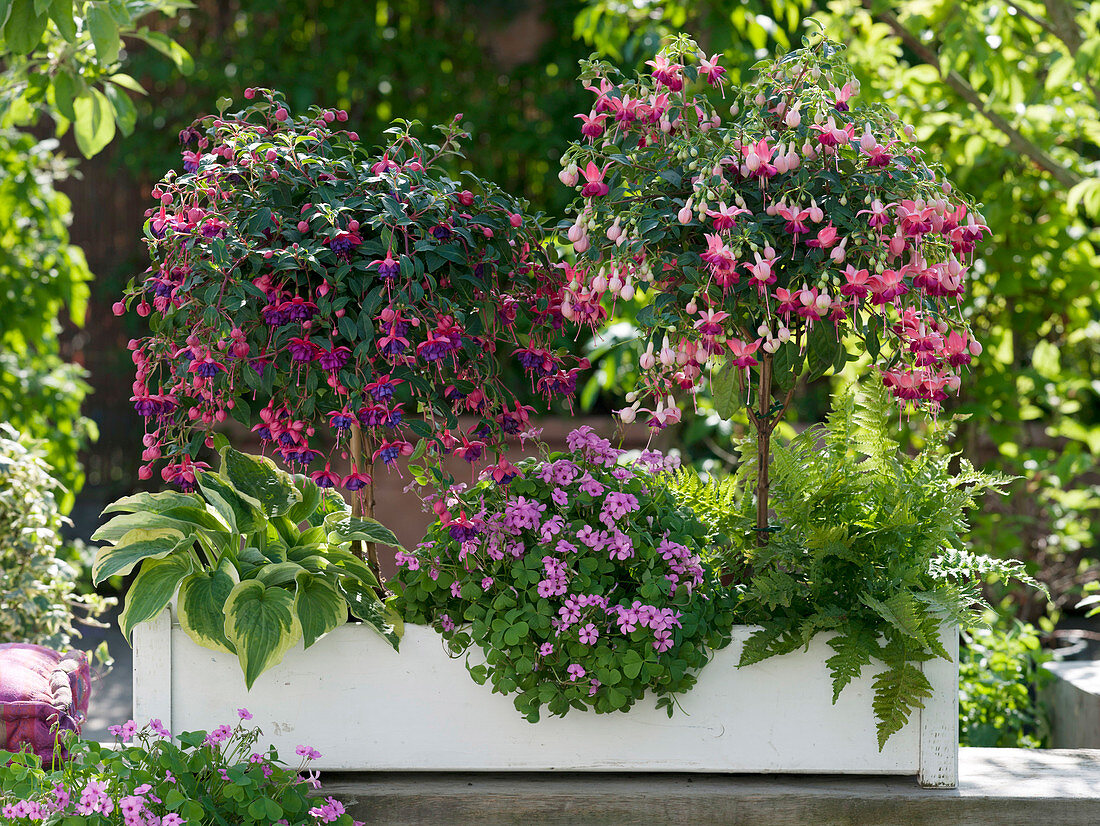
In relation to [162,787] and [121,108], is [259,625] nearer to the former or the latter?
[162,787]

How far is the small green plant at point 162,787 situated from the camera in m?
1.37

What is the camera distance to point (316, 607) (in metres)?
1.54

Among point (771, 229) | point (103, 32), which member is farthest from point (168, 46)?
point (771, 229)

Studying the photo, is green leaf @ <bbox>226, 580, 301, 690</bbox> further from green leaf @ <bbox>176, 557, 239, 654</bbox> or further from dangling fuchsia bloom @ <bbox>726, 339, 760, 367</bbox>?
dangling fuchsia bloom @ <bbox>726, 339, 760, 367</bbox>

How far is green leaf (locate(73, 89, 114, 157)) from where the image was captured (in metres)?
2.49

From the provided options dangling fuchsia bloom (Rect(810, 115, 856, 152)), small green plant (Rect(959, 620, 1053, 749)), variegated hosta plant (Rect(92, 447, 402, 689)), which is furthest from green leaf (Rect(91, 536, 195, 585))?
small green plant (Rect(959, 620, 1053, 749))

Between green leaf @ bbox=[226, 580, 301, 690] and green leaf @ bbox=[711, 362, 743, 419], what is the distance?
0.72 metres

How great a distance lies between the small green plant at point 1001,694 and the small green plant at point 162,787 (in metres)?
1.58

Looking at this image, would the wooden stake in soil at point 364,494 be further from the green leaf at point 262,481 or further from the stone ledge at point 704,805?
the stone ledge at point 704,805

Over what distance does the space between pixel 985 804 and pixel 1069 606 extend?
3373 millimetres

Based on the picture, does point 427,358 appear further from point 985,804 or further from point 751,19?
point 751,19

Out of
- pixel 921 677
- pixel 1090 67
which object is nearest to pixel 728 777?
pixel 921 677

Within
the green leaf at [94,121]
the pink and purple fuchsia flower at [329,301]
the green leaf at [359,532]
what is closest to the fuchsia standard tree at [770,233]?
the pink and purple fuchsia flower at [329,301]

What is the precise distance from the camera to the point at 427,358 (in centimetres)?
151
